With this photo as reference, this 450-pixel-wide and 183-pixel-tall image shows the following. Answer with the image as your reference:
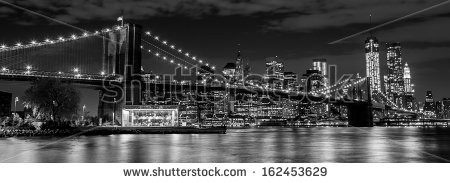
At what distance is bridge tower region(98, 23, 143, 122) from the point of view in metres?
56.0

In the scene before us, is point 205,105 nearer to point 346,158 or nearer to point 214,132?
point 214,132

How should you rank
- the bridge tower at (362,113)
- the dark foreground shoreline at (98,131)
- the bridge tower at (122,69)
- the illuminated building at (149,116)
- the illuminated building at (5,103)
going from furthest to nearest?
the bridge tower at (362,113)
the illuminated building at (5,103)
the bridge tower at (122,69)
the illuminated building at (149,116)
the dark foreground shoreline at (98,131)

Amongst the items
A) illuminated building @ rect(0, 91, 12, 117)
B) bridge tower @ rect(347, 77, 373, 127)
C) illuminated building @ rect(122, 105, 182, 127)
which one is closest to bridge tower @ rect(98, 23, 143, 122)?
illuminated building @ rect(122, 105, 182, 127)

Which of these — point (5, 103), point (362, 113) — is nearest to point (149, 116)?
point (5, 103)

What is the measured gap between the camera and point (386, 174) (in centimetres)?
1322

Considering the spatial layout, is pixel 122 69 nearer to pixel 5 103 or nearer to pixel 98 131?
pixel 98 131

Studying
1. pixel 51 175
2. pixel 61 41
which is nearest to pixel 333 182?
pixel 51 175

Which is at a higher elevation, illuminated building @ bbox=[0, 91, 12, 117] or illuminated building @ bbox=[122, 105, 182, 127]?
illuminated building @ bbox=[0, 91, 12, 117]

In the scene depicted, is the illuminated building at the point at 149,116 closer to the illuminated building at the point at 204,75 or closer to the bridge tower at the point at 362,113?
the illuminated building at the point at 204,75

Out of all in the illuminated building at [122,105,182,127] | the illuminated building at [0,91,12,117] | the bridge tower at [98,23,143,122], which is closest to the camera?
the illuminated building at [122,105,182,127]

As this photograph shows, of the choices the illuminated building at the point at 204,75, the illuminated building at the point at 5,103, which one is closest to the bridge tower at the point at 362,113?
the illuminated building at the point at 204,75

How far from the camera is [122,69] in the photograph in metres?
58.8

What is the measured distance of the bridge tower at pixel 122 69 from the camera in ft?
184

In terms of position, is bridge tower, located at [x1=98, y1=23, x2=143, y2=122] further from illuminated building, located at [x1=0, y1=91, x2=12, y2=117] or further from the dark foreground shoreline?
illuminated building, located at [x1=0, y1=91, x2=12, y2=117]
